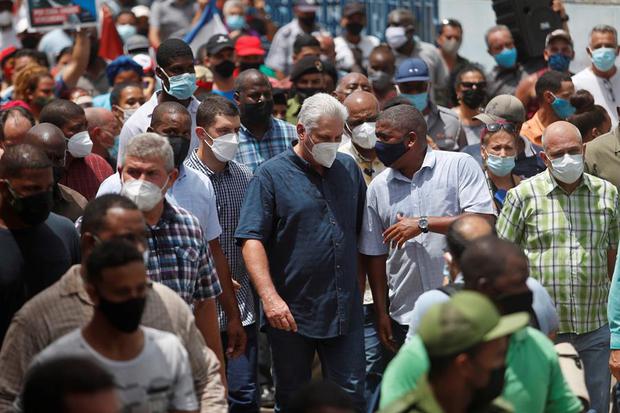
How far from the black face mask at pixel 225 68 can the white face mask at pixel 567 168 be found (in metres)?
4.75

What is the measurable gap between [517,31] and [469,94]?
210 centimetres

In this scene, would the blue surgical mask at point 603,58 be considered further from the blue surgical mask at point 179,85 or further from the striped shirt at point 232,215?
the striped shirt at point 232,215

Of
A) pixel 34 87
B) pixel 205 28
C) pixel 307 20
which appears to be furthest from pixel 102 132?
pixel 307 20

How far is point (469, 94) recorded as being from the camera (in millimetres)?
12492

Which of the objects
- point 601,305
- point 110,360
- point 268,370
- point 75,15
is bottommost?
point 268,370

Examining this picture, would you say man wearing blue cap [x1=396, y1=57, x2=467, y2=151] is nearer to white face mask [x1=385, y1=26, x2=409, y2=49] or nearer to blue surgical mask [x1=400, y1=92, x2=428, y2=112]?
blue surgical mask [x1=400, y1=92, x2=428, y2=112]

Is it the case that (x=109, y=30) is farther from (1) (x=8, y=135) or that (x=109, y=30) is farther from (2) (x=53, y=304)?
(2) (x=53, y=304)

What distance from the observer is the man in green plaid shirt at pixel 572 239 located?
27.2 ft

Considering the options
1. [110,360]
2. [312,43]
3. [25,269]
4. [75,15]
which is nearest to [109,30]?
[75,15]

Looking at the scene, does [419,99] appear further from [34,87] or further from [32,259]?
[32,259]

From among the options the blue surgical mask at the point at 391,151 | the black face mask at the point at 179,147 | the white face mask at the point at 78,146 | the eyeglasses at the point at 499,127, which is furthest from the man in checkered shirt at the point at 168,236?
the eyeglasses at the point at 499,127

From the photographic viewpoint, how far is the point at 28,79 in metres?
12.1

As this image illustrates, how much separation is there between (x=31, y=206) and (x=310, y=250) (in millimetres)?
1984

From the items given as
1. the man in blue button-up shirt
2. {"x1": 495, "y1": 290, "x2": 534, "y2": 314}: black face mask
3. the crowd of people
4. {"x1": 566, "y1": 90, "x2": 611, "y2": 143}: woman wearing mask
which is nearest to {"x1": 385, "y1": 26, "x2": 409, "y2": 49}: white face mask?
the crowd of people
